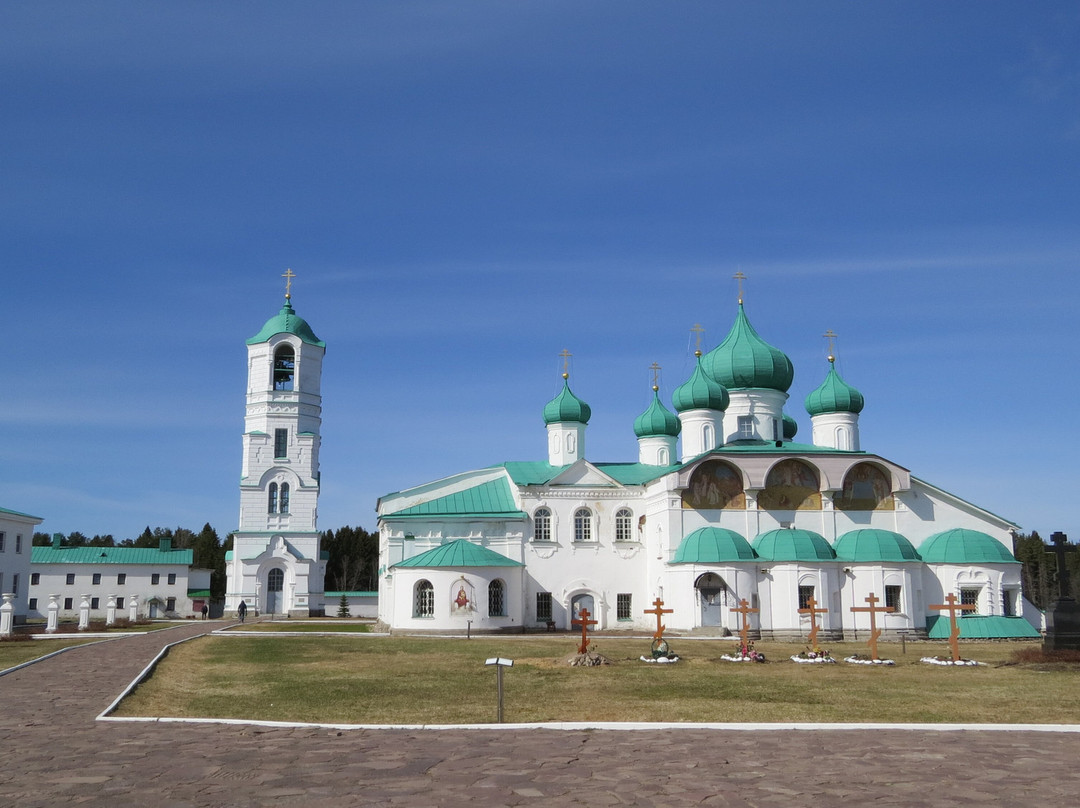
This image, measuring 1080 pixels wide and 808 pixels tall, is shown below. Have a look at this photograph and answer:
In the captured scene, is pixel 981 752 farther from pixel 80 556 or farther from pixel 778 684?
pixel 80 556

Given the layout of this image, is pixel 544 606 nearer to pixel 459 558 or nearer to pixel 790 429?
pixel 459 558

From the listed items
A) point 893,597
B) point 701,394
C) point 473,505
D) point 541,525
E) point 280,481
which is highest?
point 701,394

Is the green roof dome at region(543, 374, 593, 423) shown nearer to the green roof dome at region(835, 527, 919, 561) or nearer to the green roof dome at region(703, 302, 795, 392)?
the green roof dome at region(703, 302, 795, 392)

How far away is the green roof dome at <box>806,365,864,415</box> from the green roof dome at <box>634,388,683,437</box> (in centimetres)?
629

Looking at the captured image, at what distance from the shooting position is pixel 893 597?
34.0 metres

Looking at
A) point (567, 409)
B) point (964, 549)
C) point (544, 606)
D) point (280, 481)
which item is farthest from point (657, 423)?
point (280, 481)

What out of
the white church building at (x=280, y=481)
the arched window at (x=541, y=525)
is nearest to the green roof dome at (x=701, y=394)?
the arched window at (x=541, y=525)

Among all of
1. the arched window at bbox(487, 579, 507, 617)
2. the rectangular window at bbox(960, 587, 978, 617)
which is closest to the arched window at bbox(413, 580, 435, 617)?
the arched window at bbox(487, 579, 507, 617)

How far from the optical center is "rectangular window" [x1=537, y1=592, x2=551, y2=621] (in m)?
38.5

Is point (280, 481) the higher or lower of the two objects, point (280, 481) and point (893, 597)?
the higher

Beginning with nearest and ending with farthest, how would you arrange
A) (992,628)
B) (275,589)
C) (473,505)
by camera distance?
(992,628) → (473,505) → (275,589)

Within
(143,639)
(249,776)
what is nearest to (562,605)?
(143,639)

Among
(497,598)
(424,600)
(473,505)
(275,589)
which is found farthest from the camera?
(275,589)

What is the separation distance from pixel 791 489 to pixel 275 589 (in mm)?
25993
